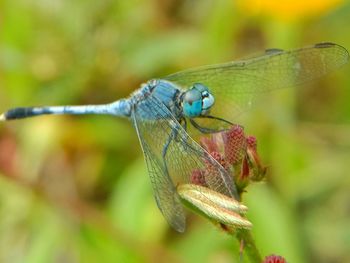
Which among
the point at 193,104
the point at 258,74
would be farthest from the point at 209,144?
the point at 258,74

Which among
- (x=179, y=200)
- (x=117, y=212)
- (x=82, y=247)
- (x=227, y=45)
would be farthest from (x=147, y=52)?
(x=179, y=200)

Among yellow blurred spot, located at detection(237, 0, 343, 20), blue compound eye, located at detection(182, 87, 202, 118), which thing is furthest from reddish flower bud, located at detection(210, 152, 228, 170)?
yellow blurred spot, located at detection(237, 0, 343, 20)

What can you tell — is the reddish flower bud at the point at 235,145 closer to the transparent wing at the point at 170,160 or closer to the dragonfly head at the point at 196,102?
the transparent wing at the point at 170,160

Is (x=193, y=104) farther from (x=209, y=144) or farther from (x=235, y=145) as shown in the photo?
(x=235, y=145)

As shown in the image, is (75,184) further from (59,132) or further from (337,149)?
(337,149)

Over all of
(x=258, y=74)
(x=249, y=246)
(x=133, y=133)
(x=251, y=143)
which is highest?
(x=133, y=133)

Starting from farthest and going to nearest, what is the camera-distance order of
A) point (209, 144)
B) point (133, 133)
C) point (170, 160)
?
point (133, 133) < point (170, 160) < point (209, 144)
